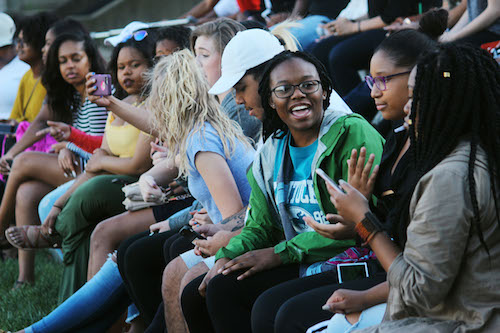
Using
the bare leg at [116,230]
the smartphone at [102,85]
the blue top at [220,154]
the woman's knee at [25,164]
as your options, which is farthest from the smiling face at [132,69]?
the blue top at [220,154]

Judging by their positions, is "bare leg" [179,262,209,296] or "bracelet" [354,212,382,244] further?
"bare leg" [179,262,209,296]

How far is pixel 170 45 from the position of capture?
4.93 m

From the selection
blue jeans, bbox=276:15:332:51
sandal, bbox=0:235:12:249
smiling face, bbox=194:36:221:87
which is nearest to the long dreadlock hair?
smiling face, bbox=194:36:221:87

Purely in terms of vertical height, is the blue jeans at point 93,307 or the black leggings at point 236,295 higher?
the black leggings at point 236,295

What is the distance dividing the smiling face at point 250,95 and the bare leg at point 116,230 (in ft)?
3.90

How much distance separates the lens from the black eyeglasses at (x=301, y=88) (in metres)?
3.08

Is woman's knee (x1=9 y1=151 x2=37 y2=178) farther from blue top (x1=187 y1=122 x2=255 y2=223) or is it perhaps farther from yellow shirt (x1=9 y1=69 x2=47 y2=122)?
blue top (x1=187 y1=122 x2=255 y2=223)

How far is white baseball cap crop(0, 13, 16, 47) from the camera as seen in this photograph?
7.47 meters

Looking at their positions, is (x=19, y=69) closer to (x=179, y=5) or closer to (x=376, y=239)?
(x=179, y=5)

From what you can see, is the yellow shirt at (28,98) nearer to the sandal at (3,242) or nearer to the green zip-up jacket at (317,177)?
the sandal at (3,242)

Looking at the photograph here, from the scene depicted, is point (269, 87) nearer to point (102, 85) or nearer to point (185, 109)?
point (185, 109)

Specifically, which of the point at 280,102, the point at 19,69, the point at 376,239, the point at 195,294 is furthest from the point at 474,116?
the point at 19,69

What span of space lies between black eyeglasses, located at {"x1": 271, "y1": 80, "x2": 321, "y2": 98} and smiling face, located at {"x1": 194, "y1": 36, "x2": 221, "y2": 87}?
1.28m

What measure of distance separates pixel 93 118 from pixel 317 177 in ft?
11.2
